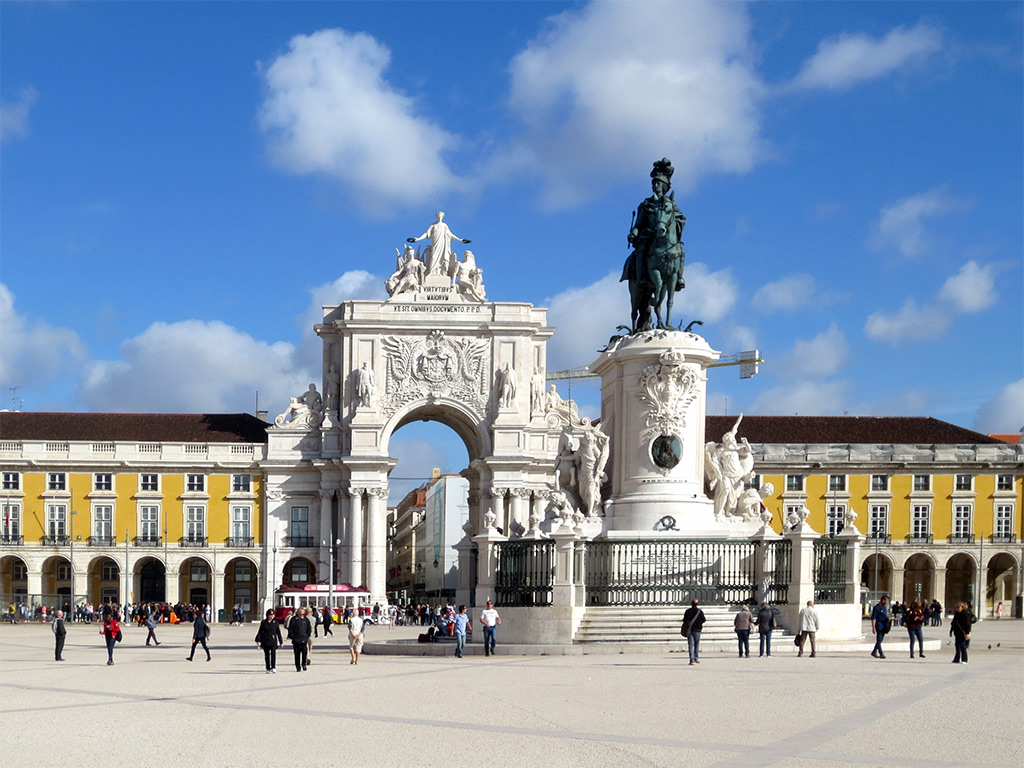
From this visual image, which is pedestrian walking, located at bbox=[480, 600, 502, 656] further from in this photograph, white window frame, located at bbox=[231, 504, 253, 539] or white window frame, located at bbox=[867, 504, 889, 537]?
white window frame, located at bbox=[867, 504, 889, 537]

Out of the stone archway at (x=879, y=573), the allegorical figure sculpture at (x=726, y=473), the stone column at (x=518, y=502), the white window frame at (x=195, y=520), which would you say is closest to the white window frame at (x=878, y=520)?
the stone archway at (x=879, y=573)

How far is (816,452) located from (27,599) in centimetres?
4469

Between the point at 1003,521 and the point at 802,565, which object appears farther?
the point at 1003,521

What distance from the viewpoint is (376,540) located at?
80812 mm

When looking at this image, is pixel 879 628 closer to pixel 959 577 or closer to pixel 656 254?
pixel 656 254

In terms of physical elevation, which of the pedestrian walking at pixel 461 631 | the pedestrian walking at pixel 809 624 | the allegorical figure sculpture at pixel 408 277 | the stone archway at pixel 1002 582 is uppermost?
the allegorical figure sculpture at pixel 408 277

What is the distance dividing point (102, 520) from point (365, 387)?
1707 centimetres

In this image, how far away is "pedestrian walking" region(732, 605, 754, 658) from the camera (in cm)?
2416

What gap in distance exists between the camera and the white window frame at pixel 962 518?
3310 inches

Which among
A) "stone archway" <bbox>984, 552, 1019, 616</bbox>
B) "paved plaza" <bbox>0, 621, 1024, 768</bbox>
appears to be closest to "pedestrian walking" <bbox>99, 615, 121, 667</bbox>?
"paved plaza" <bbox>0, 621, 1024, 768</bbox>

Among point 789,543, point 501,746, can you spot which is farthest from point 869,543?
point 501,746

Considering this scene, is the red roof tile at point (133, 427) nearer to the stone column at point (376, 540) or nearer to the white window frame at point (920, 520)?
the stone column at point (376, 540)

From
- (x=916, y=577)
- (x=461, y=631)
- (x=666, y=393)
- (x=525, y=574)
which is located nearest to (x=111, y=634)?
(x=461, y=631)

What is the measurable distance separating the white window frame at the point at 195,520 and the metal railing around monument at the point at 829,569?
2434 inches
